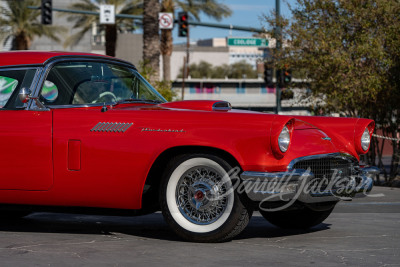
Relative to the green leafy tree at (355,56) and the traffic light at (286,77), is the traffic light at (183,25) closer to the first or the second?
the traffic light at (286,77)

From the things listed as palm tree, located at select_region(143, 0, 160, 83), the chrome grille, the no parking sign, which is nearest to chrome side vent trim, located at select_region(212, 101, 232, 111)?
the chrome grille

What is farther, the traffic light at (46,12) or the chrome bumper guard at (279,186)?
the traffic light at (46,12)

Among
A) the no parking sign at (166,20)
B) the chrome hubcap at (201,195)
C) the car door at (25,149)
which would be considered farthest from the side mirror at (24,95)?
the no parking sign at (166,20)

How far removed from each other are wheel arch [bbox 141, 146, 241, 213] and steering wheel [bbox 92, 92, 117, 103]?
0.94m

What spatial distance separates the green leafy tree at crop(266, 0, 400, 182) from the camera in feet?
47.6

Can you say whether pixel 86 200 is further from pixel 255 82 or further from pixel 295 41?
pixel 255 82

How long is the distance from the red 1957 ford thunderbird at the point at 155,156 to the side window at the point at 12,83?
1cm

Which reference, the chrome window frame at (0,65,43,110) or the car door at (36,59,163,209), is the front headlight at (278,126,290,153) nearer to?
the car door at (36,59,163,209)

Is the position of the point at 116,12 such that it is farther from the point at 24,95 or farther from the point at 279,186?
the point at 279,186

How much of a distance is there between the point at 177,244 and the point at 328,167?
1416 mm

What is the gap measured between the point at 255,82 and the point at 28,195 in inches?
3841

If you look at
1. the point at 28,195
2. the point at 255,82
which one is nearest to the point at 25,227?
the point at 28,195

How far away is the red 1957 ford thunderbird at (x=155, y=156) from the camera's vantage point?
19.6 ft

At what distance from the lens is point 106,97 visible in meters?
6.93
